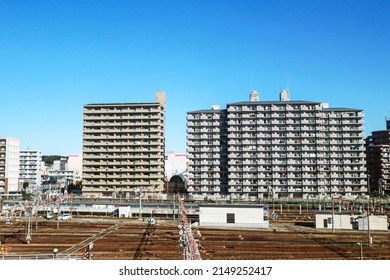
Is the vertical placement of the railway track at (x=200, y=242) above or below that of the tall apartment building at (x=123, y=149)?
below

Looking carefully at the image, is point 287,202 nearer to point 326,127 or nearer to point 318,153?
point 318,153

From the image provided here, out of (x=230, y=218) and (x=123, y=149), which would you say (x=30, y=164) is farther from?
(x=230, y=218)

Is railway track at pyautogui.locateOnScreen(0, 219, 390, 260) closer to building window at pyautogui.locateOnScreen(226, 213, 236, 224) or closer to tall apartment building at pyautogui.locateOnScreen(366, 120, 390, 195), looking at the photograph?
building window at pyautogui.locateOnScreen(226, 213, 236, 224)

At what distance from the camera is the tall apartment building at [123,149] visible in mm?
38344

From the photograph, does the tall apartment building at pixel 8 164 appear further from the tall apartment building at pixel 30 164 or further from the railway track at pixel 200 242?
the railway track at pixel 200 242

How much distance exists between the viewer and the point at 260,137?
3622cm

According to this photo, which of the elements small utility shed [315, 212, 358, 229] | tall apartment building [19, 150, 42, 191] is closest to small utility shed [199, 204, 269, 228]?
small utility shed [315, 212, 358, 229]

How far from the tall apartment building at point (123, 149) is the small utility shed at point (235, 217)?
18.2 meters

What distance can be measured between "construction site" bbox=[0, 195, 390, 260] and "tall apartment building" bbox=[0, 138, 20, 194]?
64.8 ft

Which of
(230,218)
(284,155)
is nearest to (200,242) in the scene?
(230,218)

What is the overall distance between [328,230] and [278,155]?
1628 cm

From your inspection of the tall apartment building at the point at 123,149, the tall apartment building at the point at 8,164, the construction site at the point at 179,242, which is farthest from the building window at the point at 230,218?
the tall apartment building at the point at 8,164

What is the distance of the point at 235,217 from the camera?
65.8 feet

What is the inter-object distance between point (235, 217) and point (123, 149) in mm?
21414
